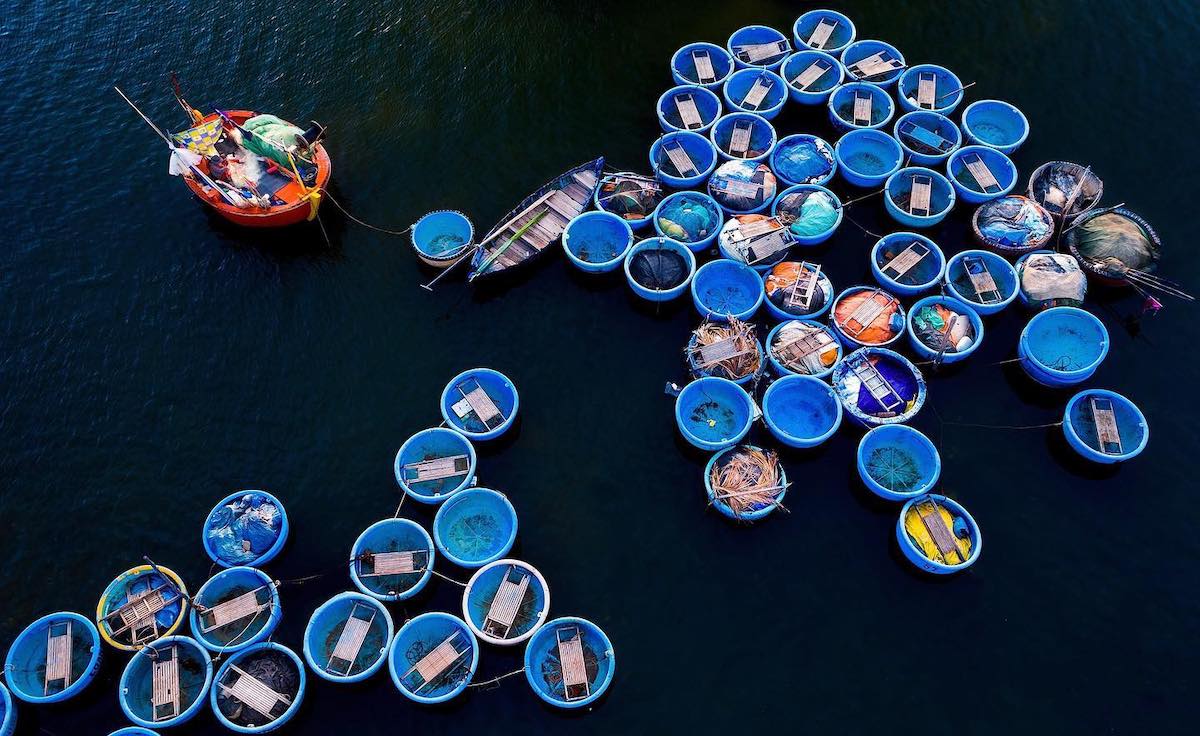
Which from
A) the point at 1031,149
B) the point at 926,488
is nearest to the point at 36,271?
the point at 926,488

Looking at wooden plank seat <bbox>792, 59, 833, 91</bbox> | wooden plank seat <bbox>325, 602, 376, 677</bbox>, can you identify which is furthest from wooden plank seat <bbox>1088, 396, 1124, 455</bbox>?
wooden plank seat <bbox>325, 602, 376, 677</bbox>

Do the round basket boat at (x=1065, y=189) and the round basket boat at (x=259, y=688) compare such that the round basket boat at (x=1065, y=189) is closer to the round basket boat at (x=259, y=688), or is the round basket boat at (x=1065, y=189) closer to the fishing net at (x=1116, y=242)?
the fishing net at (x=1116, y=242)

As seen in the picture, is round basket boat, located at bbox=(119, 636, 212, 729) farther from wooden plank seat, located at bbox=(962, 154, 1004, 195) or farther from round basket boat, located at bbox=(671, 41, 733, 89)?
wooden plank seat, located at bbox=(962, 154, 1004, 195)

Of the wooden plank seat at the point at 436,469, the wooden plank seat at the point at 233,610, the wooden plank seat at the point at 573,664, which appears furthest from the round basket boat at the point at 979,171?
the wooden plank seat at the point at 233,610

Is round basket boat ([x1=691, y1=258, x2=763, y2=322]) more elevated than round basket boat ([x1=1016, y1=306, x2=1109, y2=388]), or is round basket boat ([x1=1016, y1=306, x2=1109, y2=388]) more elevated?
round basket boat ([x1=1016, y1=306, x2=1109, y2=388])

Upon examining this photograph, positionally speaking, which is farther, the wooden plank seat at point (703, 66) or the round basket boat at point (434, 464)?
the wooden plank seat at point (703, 66)

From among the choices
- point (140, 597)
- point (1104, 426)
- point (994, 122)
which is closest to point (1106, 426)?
point (1104, 426)
